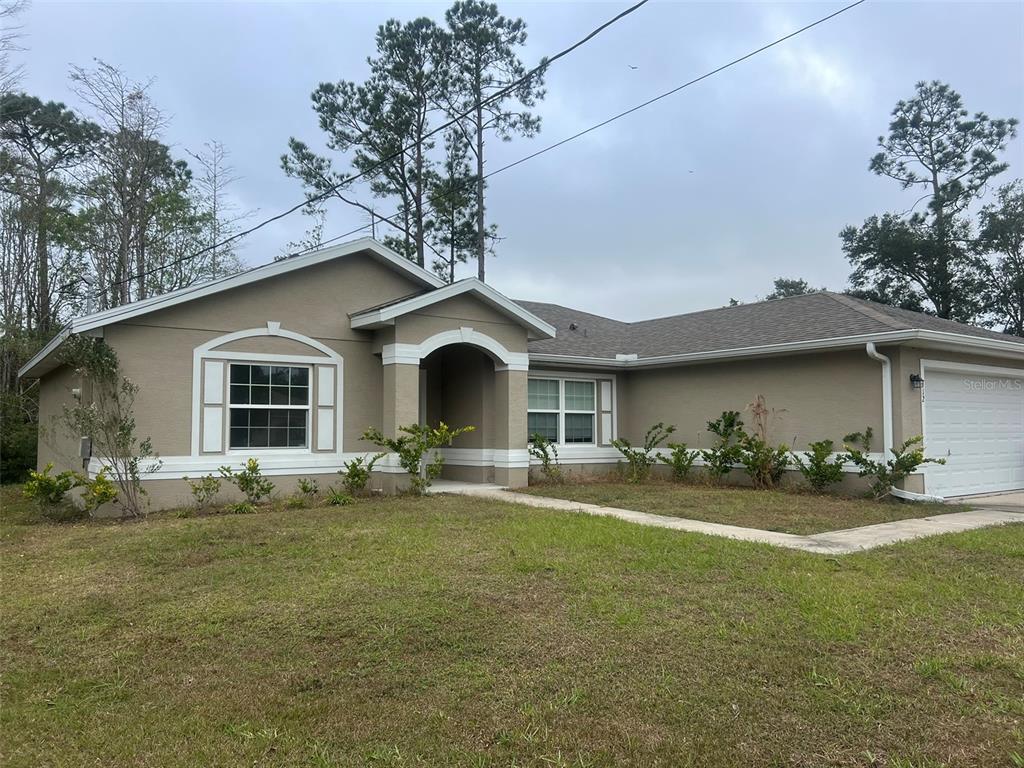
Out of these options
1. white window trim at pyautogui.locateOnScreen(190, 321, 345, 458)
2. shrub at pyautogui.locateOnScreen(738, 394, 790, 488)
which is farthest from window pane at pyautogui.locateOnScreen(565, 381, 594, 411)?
white window trim at pyautogui.locateOnScreen(190, 321, 345, 458)

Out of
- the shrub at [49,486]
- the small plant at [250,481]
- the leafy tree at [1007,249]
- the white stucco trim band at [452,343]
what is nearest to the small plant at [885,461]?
the white stucco trim band at [452,343]

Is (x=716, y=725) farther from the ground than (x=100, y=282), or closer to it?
closer to it

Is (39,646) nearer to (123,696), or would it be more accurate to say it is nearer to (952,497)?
(123,696)

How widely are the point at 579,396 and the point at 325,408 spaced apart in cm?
637

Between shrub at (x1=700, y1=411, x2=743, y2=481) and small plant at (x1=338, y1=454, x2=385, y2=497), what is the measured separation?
6874 millimetres

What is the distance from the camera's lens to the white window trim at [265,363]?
1113 cm

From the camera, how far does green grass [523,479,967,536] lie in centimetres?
953

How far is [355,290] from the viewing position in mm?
13062

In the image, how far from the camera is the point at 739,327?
53.4ft

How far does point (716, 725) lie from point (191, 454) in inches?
382

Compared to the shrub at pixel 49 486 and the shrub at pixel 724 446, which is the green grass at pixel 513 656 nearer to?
the shrub at pixel 49 486

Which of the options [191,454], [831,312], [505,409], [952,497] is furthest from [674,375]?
[191,454]

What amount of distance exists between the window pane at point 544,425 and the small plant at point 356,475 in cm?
411

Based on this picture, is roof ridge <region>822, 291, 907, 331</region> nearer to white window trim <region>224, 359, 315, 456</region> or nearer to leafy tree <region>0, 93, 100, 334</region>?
white window trim <region>224, 359, 315, 456</region>
